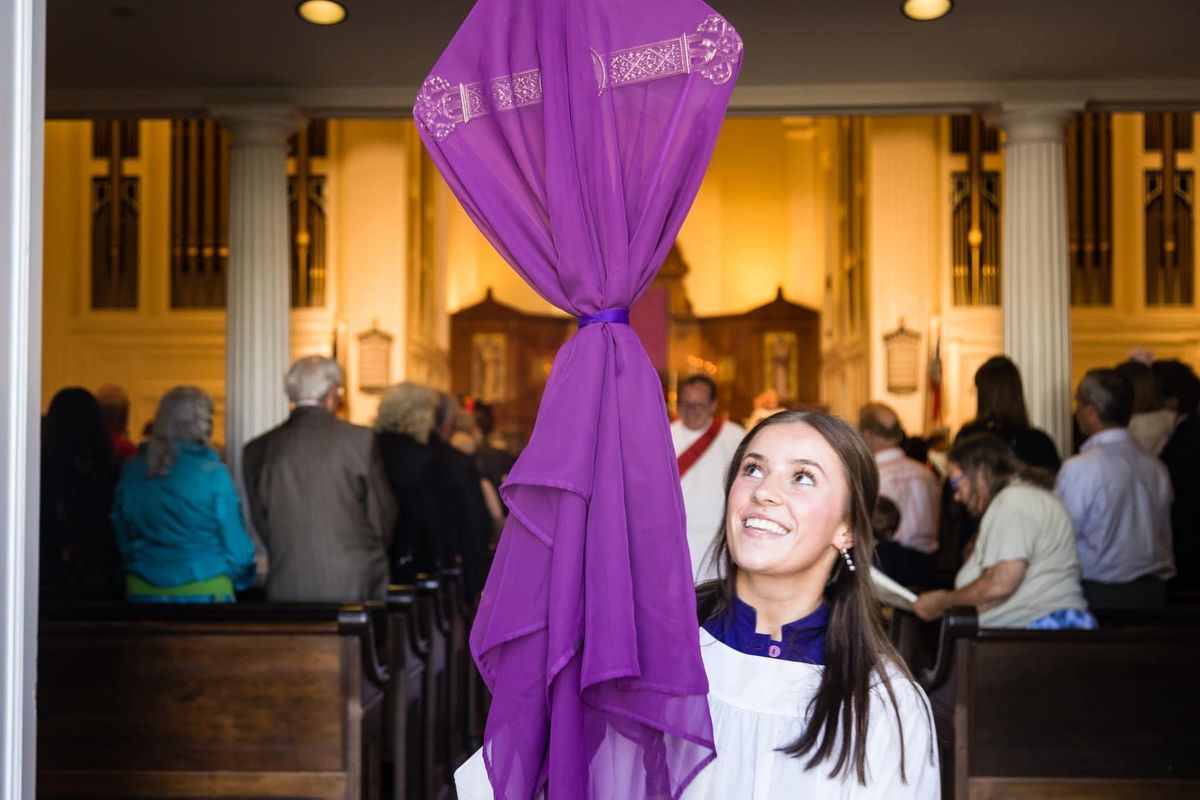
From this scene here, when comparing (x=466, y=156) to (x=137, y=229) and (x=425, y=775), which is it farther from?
(x=137, y=229)

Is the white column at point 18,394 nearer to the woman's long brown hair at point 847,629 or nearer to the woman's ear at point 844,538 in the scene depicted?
the woman's long brown hair at point 847,629

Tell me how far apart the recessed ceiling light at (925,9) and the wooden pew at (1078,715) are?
3.39m

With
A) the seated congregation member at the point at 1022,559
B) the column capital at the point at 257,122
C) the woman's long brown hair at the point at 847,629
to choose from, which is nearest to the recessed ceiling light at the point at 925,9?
the seated congregation member at the point at 1022,559

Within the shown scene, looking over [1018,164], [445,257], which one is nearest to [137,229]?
[445,257]

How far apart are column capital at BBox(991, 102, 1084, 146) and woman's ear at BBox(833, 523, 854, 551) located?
5.82 m

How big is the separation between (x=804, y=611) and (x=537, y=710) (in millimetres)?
470

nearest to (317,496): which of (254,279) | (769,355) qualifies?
(254,279)

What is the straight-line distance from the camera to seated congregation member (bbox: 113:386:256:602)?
4.55 m

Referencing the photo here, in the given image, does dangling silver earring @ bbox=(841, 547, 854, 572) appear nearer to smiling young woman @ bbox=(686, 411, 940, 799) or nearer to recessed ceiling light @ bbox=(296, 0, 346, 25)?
smiling young woman @ bbox=(686, 411, 940, 799)

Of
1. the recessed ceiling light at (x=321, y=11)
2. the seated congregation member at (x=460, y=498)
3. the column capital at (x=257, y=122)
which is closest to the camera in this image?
the seated congregation member at (x=460, y=498)

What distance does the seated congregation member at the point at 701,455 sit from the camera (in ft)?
19.1

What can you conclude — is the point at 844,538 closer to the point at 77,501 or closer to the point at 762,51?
the point at 77,501

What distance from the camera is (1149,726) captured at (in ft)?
12.3

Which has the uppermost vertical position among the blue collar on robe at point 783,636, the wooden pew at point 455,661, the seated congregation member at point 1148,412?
the seated congregation member at point 1148,412
